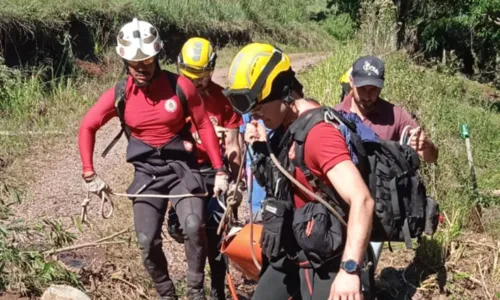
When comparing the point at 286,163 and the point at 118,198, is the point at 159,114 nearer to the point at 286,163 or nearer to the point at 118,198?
the point at 286,163

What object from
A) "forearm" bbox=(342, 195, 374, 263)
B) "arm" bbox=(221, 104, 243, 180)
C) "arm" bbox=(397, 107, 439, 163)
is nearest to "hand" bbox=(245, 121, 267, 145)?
"forearm" bbox=(342, 195, 374, 263)

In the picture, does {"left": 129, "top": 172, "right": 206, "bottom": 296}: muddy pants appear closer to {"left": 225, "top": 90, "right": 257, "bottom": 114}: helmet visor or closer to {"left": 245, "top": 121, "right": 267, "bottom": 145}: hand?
{"left": 245, "top": 121, "right": 267, "bottom": 145}: hand

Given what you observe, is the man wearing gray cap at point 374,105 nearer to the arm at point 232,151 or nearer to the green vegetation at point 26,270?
the arm at point 232,151

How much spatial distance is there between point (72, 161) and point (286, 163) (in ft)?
23.0

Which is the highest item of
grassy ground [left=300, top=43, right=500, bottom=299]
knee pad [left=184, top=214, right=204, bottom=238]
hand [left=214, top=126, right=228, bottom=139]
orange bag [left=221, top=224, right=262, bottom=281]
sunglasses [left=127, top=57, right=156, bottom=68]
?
sunglasses [left=127, top=57, right=156, bottom=68]

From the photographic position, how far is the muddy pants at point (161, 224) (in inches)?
166

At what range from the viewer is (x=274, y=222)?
2.94 m

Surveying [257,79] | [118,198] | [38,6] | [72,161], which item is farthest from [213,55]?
[38,6]

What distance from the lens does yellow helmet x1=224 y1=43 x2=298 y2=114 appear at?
2.88 m

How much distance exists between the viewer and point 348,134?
277cm

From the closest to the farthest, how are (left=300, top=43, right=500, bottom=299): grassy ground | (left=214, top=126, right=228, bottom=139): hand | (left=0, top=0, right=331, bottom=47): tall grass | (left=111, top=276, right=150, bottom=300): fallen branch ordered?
(left=214, top=126, right=228, bottom=139): hand → (left=111, top=276, right=150, bottom=300): fallen branch → (left=300, top=43, right=500, bottom=299): grassy ground → (left=0, top=0, right=331, bottom=47): tall grass

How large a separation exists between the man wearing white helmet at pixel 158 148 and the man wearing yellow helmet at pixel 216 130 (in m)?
0.27

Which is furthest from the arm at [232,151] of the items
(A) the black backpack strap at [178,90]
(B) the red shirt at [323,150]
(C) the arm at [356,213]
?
(C) the arm at [356,213]

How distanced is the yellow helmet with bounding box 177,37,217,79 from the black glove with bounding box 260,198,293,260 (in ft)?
6.11
